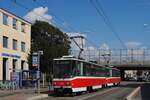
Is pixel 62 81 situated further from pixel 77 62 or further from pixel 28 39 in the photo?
pixel 28 39

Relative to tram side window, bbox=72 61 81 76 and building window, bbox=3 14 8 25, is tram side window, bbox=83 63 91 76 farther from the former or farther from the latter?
building window, bbox=3 14 8 25

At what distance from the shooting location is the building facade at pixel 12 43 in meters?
59.6

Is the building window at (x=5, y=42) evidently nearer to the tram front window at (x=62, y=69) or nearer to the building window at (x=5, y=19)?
the building window at (x=5, y=19)

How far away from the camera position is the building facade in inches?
2346

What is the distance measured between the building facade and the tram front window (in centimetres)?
2478

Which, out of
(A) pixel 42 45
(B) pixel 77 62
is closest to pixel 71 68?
(B) pixel 77 62

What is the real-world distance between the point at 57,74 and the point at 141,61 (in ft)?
206

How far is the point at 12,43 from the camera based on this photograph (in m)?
63.6

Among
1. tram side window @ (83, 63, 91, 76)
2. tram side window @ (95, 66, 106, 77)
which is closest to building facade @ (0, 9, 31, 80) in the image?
tram side window @ (95, 66, 106, 77)

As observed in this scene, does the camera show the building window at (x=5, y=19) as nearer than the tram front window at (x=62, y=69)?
No

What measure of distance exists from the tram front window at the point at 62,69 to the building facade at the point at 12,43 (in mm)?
24781

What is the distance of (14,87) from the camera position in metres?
47.0

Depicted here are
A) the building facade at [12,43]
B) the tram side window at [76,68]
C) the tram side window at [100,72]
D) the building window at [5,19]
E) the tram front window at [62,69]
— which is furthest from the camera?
the building window at [5,19]

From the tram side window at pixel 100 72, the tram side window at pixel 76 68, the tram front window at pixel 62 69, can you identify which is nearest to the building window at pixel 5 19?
the tram side window at pixel 100 72
